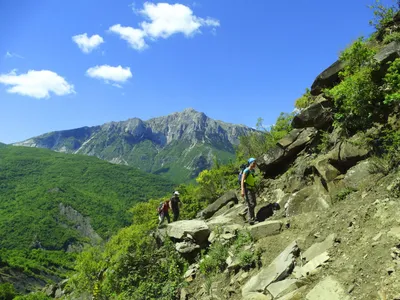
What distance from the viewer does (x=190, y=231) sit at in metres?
13.8

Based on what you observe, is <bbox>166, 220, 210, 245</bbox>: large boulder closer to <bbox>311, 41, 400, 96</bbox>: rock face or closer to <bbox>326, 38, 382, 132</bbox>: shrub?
<bbox>326, 38, 382, 132</bbox>: shrub

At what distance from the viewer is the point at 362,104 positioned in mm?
12000

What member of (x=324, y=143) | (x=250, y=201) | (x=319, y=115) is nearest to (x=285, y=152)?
(x=319, y=115)

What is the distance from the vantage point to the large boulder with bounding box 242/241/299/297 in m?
7.91

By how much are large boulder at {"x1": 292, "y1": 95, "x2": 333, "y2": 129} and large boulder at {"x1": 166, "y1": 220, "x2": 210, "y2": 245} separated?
6831mm

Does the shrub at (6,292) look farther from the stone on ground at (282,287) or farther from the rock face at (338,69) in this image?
the stone on ground at (282,287)

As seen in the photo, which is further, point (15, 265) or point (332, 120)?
point (15, 265)

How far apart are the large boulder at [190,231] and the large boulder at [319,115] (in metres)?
6.83

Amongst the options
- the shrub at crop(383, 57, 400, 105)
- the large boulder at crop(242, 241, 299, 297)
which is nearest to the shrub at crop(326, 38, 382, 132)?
the shrub at crop(383, 57, 400, 105)

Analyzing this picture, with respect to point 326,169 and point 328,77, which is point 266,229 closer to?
point 326,169

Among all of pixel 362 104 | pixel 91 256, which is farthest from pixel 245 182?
pixel 91 256

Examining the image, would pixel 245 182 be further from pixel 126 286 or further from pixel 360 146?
pixel 126 286

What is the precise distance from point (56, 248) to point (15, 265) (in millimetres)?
47696

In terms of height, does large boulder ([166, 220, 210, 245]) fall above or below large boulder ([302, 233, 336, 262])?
above
